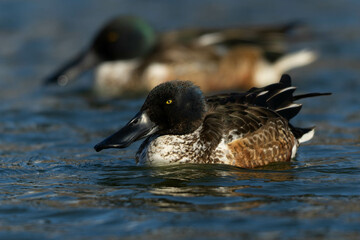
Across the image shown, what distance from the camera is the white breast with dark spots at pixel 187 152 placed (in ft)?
24.2

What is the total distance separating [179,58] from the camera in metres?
12.7

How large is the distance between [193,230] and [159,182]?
147 centimetres

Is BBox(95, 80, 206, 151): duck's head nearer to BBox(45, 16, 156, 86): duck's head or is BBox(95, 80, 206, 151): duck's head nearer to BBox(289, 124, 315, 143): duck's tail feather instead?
BBox(289, 124, 315, 143): duck's tail feather

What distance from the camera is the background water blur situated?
571cm

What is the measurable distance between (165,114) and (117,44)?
20.2 feet

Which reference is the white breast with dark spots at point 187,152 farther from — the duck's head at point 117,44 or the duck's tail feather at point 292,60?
the duck's tail feather at point 292,60

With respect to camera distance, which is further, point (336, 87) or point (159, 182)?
point (336, 87)

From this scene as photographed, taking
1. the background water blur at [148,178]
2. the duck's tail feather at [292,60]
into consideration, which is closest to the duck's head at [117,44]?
the background water blur at [148,178]

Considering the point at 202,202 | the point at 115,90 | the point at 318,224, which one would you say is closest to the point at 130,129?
A: the point at 202,202

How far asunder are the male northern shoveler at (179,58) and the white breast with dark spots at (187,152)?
5335mm

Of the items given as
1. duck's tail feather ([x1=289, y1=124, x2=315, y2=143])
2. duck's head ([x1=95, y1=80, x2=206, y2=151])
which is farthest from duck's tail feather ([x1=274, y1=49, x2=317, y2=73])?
duck's head ([x1=95, y1=80, x2=206, y2=151])

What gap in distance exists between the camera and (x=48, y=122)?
10.7 meters

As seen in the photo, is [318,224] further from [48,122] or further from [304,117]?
[48,122]

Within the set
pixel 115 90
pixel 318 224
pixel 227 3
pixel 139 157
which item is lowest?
pixel 318 224
